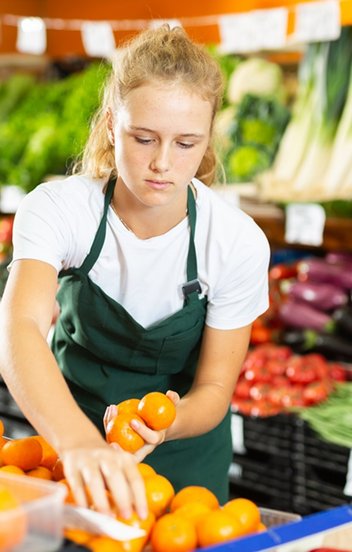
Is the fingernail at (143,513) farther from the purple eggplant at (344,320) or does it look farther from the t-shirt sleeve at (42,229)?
the purple eggplant at (344,320)

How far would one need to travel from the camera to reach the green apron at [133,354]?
2.23 m

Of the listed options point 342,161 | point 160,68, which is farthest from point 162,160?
point 342,161

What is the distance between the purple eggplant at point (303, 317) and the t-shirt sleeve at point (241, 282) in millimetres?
1712

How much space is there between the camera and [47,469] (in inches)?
71.2

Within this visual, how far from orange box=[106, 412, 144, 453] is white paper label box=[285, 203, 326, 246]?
1963mm

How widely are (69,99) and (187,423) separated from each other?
Result: 3528 millimetres

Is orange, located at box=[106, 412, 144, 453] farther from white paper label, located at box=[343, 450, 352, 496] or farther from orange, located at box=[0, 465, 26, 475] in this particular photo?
white paper label, located at box=[343, 450, 352, 496]

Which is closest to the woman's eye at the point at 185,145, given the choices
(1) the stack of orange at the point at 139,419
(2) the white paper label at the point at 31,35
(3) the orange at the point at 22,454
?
(1) the stack of orange at the point at 139,419

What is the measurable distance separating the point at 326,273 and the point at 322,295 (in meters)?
0.12

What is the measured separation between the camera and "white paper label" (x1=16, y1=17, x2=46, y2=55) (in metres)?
5.27

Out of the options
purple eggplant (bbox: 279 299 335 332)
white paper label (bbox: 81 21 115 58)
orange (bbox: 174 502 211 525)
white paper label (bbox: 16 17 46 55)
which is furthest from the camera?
white paper label (bbox: 16 17 46 55)

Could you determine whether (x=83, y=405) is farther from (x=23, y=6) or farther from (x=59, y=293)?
(x=23, y=6)

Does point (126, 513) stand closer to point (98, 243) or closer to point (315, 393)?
point (98, 243)

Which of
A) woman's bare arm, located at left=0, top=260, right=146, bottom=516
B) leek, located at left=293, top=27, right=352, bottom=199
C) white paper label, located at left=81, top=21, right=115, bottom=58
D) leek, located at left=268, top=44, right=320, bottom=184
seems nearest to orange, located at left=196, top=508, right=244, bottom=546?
woman's bare arm, located at left=0, top=260, right=146, bottom=516
